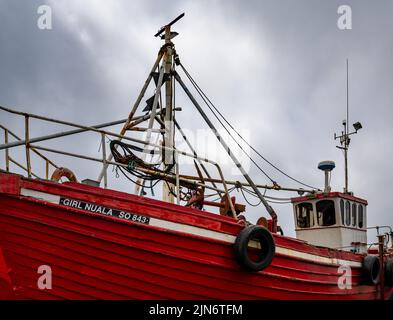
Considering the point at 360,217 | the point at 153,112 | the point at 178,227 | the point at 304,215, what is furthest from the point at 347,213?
the point at 178,227

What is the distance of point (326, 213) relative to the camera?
43.8 feet

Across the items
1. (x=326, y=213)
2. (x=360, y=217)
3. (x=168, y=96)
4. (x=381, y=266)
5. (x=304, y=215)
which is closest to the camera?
(x=168, y=96)

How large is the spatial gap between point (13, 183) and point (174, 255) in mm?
2958

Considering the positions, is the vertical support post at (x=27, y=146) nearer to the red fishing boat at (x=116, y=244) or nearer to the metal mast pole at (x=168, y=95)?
the red fishing boat at (x=116, y=244)

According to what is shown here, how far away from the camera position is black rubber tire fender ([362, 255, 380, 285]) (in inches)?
489


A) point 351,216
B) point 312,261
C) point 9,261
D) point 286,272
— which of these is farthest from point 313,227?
point 9,261

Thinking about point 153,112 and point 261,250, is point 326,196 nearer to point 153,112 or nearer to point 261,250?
point 261,250

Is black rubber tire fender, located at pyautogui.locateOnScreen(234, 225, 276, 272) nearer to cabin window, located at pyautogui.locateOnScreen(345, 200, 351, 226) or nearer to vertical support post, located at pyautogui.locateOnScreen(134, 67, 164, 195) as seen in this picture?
vertical support post, located at pyautogui.locateOnScreen(134, 67, 164, 195)

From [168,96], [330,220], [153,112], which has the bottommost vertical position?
[330,220]

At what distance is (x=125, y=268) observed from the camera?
25.5 ft

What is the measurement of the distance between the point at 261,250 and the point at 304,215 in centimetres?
543

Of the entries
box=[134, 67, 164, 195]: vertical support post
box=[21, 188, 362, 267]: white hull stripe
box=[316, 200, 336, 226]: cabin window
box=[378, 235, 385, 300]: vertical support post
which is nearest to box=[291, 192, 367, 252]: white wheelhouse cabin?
box=[316, 200, 336, 226]: cabin window

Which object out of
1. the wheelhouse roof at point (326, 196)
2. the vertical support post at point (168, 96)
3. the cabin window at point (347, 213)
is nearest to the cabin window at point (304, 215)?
the wheelhouse roof at point (326, 196)
